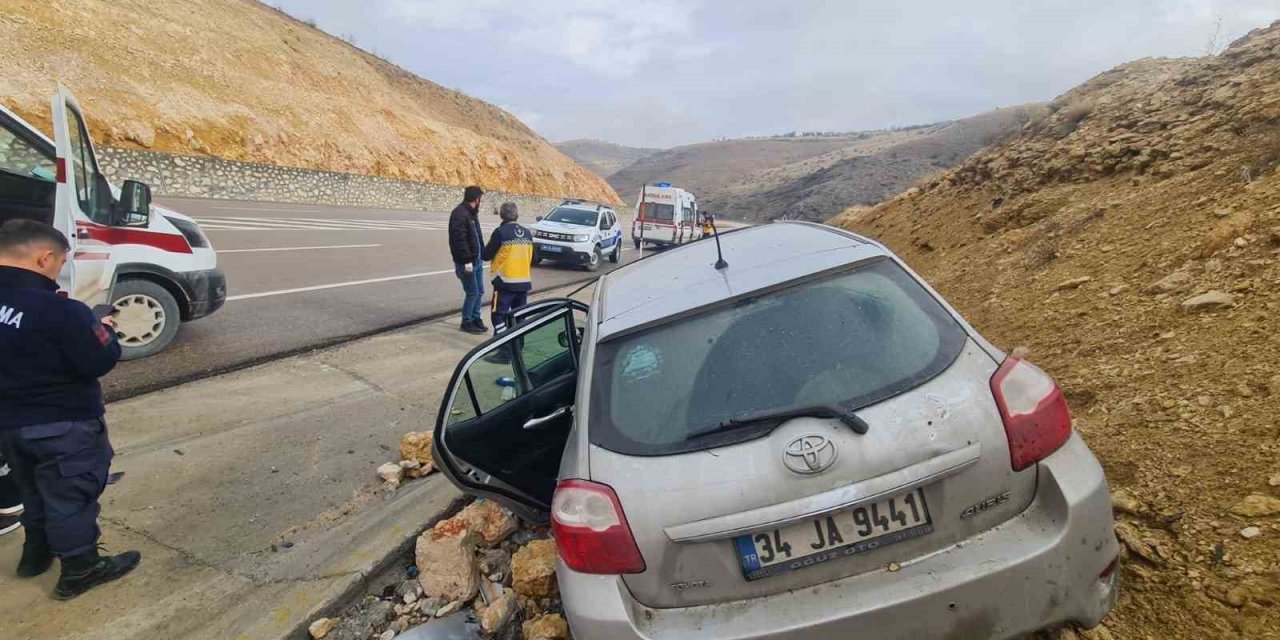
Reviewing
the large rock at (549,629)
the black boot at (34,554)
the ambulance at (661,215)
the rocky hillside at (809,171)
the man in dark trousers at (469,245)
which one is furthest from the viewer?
the rocky hillside at (809,171)

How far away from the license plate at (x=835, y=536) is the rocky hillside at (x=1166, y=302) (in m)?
1.09

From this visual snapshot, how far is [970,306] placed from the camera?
6.39 meters

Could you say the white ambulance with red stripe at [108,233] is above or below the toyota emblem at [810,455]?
above

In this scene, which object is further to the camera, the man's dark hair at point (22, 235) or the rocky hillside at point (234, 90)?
Result: the rocky hillside at point (234, 90)

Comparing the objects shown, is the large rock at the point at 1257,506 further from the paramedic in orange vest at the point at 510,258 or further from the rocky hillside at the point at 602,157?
the rocky hillside at the point at 602,157

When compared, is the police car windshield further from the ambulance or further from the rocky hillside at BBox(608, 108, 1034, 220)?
the rocky hillside at BBox(608, 108, 1034, 220)

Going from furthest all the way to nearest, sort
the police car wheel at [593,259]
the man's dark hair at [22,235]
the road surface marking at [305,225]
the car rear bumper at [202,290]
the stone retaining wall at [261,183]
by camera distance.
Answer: the stone retaining wall at [261,183] → the police car wheel at [593,259] → the road surface marking at [305,225] → the car rear bumper at [202,290] → the man's dark hair at [22,235]

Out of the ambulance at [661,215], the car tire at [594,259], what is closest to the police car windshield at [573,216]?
the car tire at [594,259]

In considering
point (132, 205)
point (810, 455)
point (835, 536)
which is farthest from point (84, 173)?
point (835, 536)

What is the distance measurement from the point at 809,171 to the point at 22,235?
84.3 m

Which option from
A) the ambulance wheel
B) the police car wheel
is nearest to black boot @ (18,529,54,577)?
the ambulance wheel

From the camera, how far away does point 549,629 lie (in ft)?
8.39

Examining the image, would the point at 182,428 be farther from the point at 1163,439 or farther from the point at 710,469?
the point at 1163,439

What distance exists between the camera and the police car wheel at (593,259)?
52.1ft
